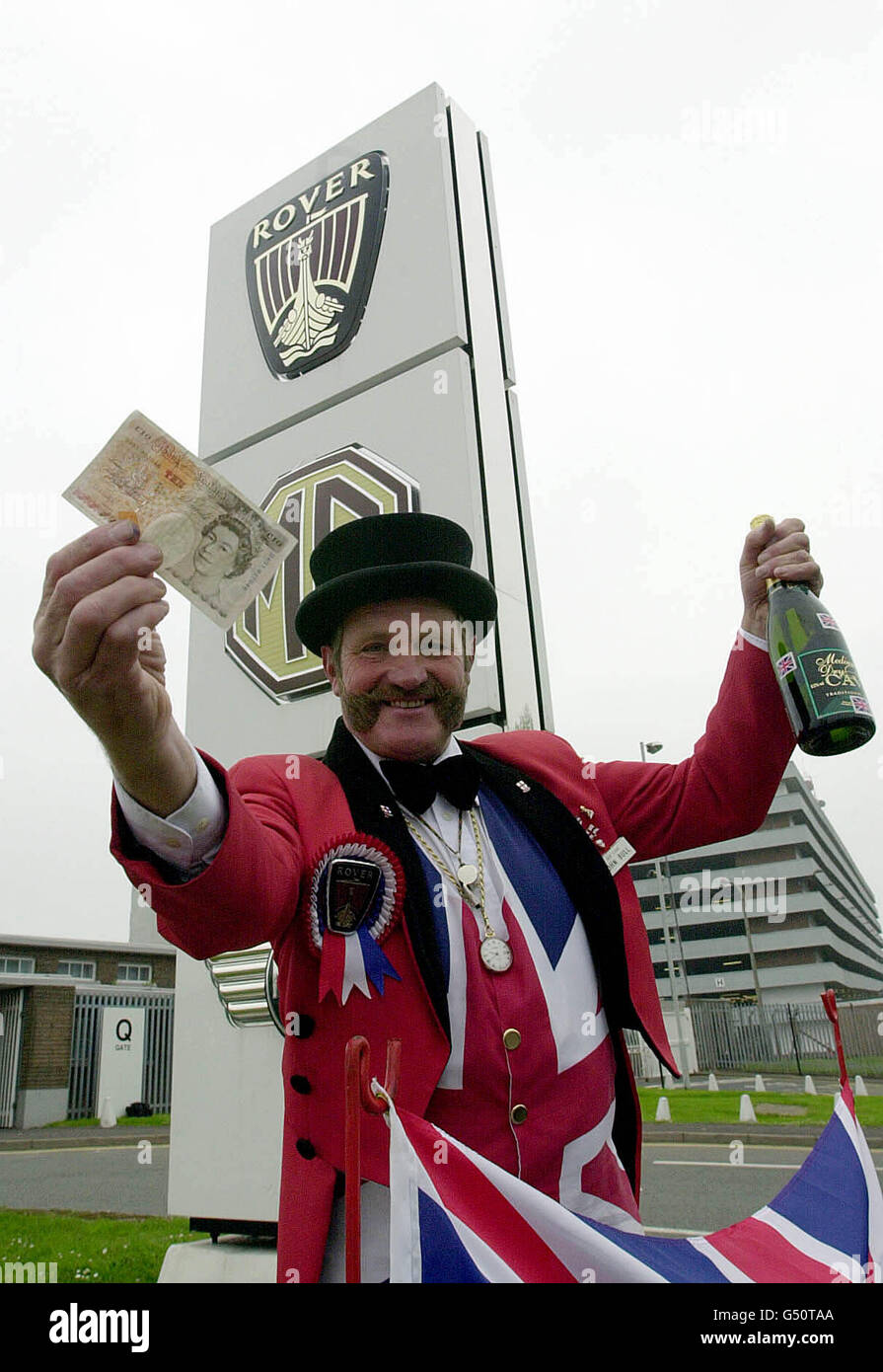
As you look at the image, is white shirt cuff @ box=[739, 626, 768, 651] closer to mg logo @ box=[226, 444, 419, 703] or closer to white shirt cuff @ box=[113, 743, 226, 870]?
white shirt cuff @ box=[113, 743, 226, 870]

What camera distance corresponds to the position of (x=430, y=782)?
1490 millimetres

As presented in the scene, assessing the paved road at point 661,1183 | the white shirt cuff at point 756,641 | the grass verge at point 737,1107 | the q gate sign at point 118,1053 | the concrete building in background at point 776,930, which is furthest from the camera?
the concrete building in background at point 776,930

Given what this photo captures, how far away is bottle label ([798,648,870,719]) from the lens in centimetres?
139

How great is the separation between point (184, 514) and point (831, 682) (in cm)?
107

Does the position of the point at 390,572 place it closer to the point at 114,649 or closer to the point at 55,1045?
the point at 114,649

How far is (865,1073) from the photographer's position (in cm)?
2033

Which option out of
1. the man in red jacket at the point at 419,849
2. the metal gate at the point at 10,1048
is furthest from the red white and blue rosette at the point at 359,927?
the metal gate at the point at 10,1048

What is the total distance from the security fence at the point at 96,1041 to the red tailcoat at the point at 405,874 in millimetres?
16982

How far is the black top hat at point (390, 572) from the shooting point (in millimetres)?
1547

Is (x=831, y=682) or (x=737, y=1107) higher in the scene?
(x=831, y=682)

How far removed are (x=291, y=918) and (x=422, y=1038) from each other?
271mm

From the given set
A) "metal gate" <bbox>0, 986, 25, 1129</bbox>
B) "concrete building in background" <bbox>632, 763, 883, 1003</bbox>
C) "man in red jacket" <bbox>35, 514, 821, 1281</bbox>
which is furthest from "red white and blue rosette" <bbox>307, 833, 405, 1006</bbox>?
"concrete building in background" <bbox>632, 763, 883, 1003</bbox>

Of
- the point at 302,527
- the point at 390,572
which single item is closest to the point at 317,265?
the point at 302,527

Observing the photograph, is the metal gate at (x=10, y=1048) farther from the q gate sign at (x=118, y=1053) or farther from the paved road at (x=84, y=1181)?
the paved road at (x=84, y=1181)
